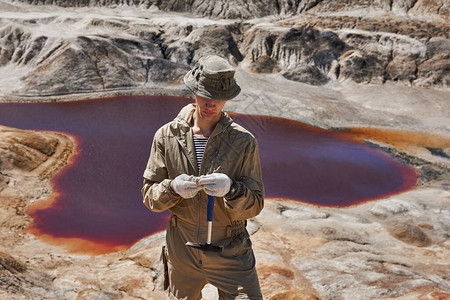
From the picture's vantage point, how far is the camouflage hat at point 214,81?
2566mm

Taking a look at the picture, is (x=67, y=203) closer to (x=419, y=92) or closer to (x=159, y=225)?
(x=159, y=225)

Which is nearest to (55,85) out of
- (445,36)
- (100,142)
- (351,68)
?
(100,142)

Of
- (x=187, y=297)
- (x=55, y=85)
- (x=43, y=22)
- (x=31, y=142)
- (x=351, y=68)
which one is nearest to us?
(x=187, y=297)

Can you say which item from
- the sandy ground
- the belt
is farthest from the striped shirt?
the sandy ground

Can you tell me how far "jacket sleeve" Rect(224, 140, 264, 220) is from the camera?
2.54 meters

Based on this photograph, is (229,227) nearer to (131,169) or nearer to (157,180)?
(157,180)

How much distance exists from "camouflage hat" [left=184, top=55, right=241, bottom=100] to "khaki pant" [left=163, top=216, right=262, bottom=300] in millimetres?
927

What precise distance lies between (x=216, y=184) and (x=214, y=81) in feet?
2.13

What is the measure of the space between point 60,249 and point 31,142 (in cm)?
621

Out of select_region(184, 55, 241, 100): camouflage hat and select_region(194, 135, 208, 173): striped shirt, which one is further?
select_region(194, 135, 208, 173): striped shirt

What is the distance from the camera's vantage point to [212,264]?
2791 millimetres

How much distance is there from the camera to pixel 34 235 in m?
9.49

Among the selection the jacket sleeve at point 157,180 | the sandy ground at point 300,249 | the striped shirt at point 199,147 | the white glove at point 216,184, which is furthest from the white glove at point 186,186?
the sandy ground at point 300,249

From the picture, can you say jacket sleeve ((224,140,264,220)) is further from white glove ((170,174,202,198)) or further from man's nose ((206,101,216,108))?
man's nose ((206,101,216,108))
